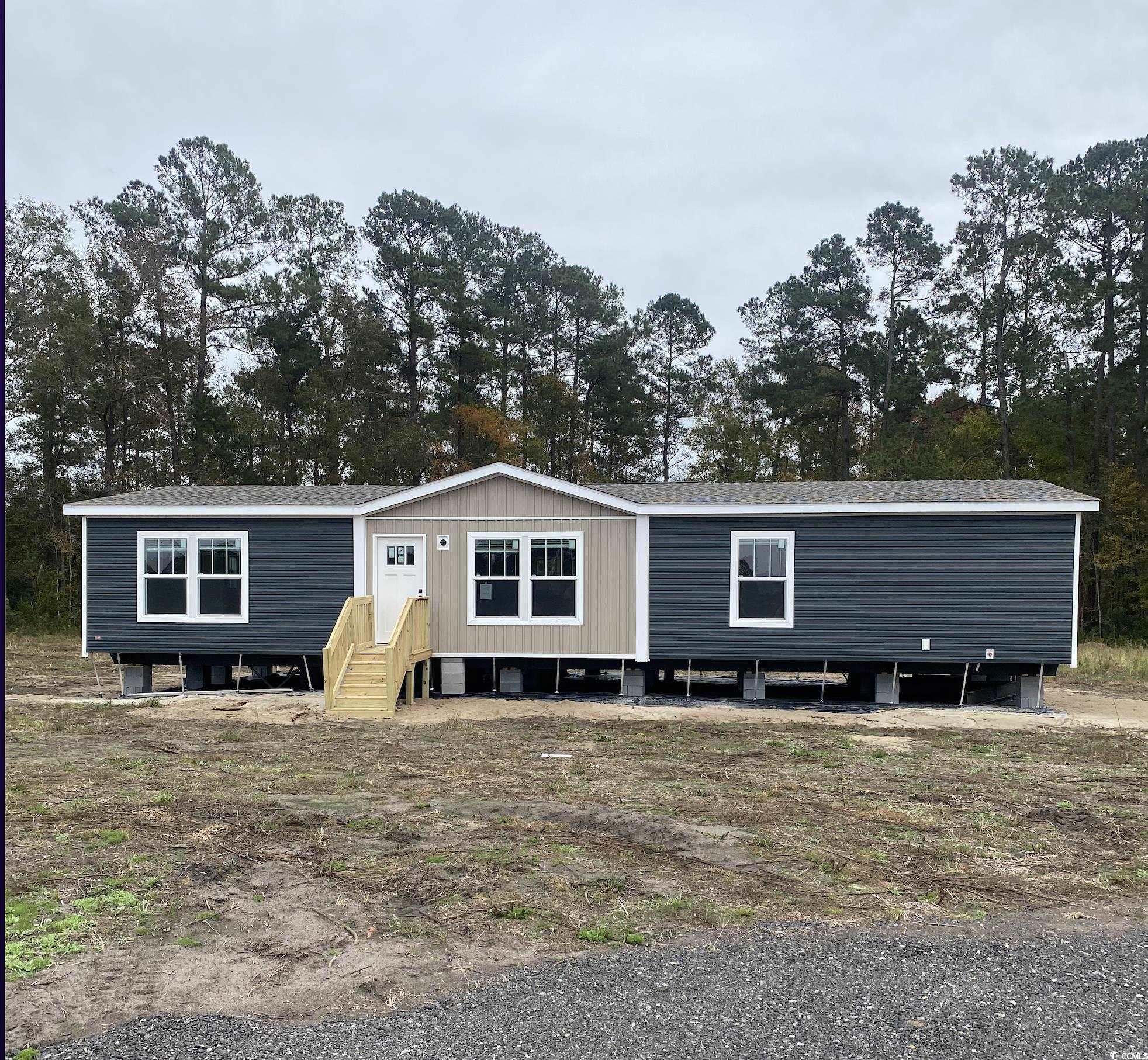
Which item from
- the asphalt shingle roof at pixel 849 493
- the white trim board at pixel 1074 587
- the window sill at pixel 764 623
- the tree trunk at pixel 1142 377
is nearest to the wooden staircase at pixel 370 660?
the asphalt shingle roof at pixel 849 493

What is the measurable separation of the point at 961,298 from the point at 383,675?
25661 millimetres

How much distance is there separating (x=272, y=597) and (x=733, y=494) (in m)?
7.78

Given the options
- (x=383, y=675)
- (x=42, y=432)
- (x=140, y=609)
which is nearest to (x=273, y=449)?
(x=42, y=432)

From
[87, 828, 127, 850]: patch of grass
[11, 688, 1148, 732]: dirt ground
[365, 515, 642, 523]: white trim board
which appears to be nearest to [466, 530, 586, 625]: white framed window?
[365, 515, 642, 523]: white trim board

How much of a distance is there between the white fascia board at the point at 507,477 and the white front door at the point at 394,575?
22.5 inches

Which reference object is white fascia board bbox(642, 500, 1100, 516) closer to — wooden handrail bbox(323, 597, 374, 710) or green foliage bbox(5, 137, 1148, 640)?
wooden handrail bbox(323, 597, 374, 710)

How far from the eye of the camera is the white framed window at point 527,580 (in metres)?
14.8

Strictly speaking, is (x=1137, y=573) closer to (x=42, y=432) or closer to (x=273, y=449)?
(x=273, y=449)

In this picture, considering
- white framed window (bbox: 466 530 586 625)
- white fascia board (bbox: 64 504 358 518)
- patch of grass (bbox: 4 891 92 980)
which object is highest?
white fascia board (bbox: 64 504 358 518)

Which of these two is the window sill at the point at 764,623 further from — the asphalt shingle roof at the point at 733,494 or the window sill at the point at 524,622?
the window sill at the point at 524,622

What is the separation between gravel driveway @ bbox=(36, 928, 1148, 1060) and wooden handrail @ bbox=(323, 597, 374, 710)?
9.31 m

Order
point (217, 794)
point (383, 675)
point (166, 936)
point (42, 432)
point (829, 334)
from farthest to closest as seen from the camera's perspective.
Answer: point (829, 334)
point (42, 432)
point (383, 675)
point (217, 794)
point (166, 936)

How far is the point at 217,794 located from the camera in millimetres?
8117

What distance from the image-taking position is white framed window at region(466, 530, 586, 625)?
1480 cm
